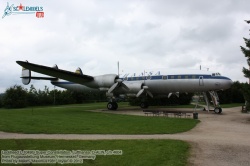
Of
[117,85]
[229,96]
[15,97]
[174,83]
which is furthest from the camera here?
[229,96]

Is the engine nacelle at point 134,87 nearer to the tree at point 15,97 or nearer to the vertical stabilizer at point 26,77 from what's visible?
the vertical stabilizer at point 26,77

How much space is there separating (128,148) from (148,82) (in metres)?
20.4

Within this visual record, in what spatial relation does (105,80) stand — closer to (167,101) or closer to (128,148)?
(167,101)

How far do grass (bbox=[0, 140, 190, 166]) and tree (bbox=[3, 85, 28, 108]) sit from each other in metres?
41.5

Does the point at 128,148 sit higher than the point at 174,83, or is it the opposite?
the point at 174,83

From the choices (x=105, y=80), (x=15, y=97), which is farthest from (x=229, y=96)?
(x=15, y=97)

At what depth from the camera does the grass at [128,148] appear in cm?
816

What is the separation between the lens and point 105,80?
29.6 metres

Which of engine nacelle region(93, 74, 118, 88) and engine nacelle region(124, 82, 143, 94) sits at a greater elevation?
engine nacelle region(93, 74, 118, 88)

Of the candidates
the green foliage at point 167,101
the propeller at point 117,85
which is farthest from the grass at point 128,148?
the green foliage at point 167,101

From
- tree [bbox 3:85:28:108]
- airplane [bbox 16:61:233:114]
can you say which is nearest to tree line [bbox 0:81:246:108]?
tree [bbox 3:85:28:108]

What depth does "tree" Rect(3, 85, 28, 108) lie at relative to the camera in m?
49.0

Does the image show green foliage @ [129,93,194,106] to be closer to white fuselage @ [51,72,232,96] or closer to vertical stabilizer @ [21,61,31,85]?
white fuselage @ [51,72,232,96]

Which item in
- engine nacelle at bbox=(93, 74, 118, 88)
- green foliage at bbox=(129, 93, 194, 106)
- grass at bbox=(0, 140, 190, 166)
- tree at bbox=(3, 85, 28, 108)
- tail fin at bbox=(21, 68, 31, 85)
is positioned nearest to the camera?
grass at bbox=(0, 140, 190, 166)
